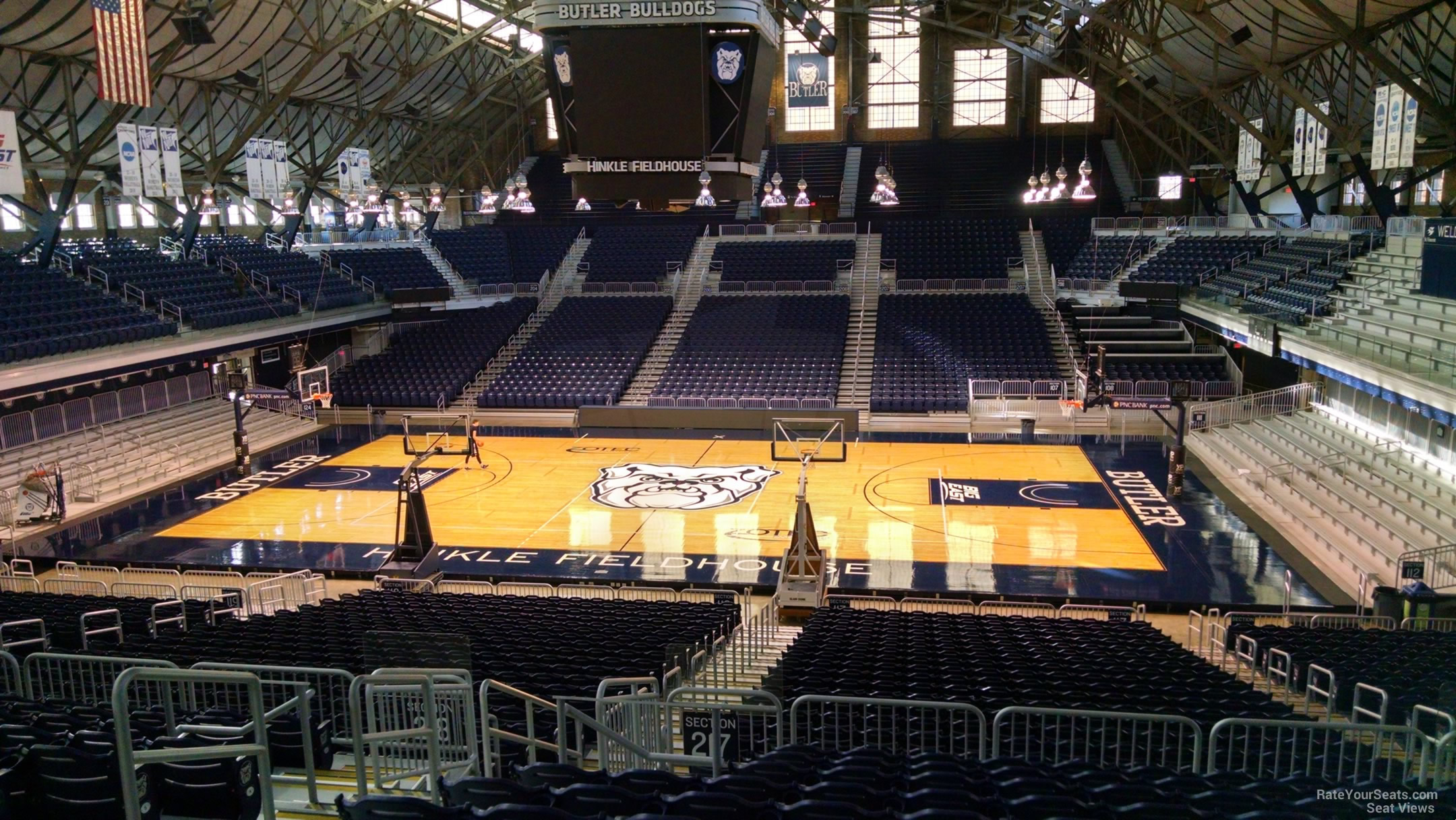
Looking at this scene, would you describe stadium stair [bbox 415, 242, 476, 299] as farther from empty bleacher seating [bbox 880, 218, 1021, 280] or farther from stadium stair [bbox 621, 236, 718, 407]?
empty bleacher seating [bbox 880, 218, 1021, 280]

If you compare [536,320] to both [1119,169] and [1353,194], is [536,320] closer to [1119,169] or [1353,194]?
[1119,169]

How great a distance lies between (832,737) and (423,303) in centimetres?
3400

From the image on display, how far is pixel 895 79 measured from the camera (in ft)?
154

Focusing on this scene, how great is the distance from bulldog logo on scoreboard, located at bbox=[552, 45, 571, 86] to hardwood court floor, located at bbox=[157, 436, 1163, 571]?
10.6 m

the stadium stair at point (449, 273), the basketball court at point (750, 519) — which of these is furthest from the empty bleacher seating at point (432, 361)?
the basketball court at point (750, 519)

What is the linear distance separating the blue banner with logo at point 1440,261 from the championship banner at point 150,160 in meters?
30.3

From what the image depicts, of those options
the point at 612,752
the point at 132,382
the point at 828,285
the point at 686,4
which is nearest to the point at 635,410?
the point at 828,285

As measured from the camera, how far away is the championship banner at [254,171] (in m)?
29.7

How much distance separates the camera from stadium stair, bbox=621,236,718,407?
34.0 metres

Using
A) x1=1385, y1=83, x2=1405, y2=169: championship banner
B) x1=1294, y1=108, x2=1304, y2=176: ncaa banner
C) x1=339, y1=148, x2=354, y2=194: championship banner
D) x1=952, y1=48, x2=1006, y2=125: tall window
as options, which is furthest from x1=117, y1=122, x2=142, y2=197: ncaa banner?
x1=952, y1=48, x2=1006, y2=125: tall window

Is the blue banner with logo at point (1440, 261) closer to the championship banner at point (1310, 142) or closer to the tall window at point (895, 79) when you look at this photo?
the championship banner at point (1310, 142)

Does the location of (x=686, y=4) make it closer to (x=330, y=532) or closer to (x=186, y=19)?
(x=330, y=532)

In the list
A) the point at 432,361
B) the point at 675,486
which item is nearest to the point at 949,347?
the point at 675,486

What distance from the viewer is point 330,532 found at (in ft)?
69.4
